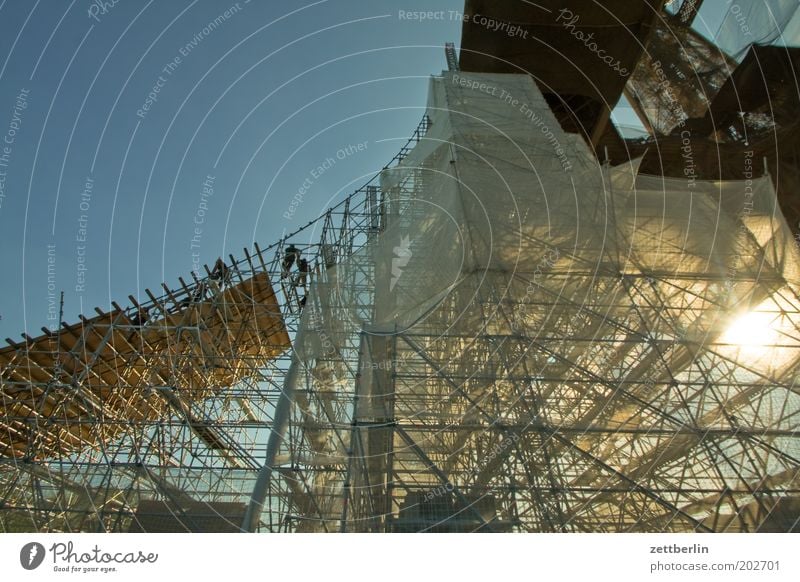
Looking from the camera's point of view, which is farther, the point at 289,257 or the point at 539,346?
the point at 289,257

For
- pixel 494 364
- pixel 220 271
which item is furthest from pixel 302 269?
pixel 494 364

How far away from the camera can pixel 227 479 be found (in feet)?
39.2

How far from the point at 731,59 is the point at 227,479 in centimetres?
1674

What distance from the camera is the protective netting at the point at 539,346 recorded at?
779 centimetres
